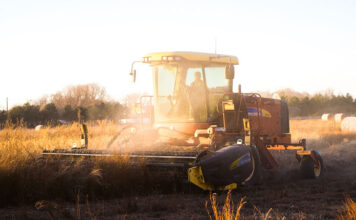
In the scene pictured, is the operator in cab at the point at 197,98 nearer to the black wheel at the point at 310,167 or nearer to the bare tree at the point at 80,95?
the black wheel at the point at 310,167

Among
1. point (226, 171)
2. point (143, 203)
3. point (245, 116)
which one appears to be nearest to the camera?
point (143, 203)

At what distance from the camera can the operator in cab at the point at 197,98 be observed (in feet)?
33.0

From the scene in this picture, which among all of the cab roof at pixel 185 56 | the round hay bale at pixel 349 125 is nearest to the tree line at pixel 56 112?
the round hay bale at pixel 349 125

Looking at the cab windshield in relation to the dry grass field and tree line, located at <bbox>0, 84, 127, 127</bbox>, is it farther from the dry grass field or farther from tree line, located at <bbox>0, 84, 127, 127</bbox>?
tree line, located at <bbox>0, 84, 127, 127</bbox>

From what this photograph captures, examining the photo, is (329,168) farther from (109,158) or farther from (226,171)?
(109,158)

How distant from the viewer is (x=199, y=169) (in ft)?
23.4

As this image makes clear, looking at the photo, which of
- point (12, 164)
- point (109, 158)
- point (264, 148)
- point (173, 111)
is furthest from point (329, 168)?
point (12, 164)

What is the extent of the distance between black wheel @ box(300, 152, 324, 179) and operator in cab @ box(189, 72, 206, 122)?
295 cm

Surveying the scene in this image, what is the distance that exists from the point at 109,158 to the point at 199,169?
77.0 inches

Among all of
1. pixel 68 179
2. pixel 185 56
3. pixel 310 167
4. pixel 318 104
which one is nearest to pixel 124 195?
pixel 68 179

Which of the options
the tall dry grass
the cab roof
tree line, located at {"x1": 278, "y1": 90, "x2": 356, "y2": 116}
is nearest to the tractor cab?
the cab roof

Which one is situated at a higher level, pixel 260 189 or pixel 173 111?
pixel 173 111

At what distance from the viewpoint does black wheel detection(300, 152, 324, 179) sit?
34.5 ft

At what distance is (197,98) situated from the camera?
401 inches
